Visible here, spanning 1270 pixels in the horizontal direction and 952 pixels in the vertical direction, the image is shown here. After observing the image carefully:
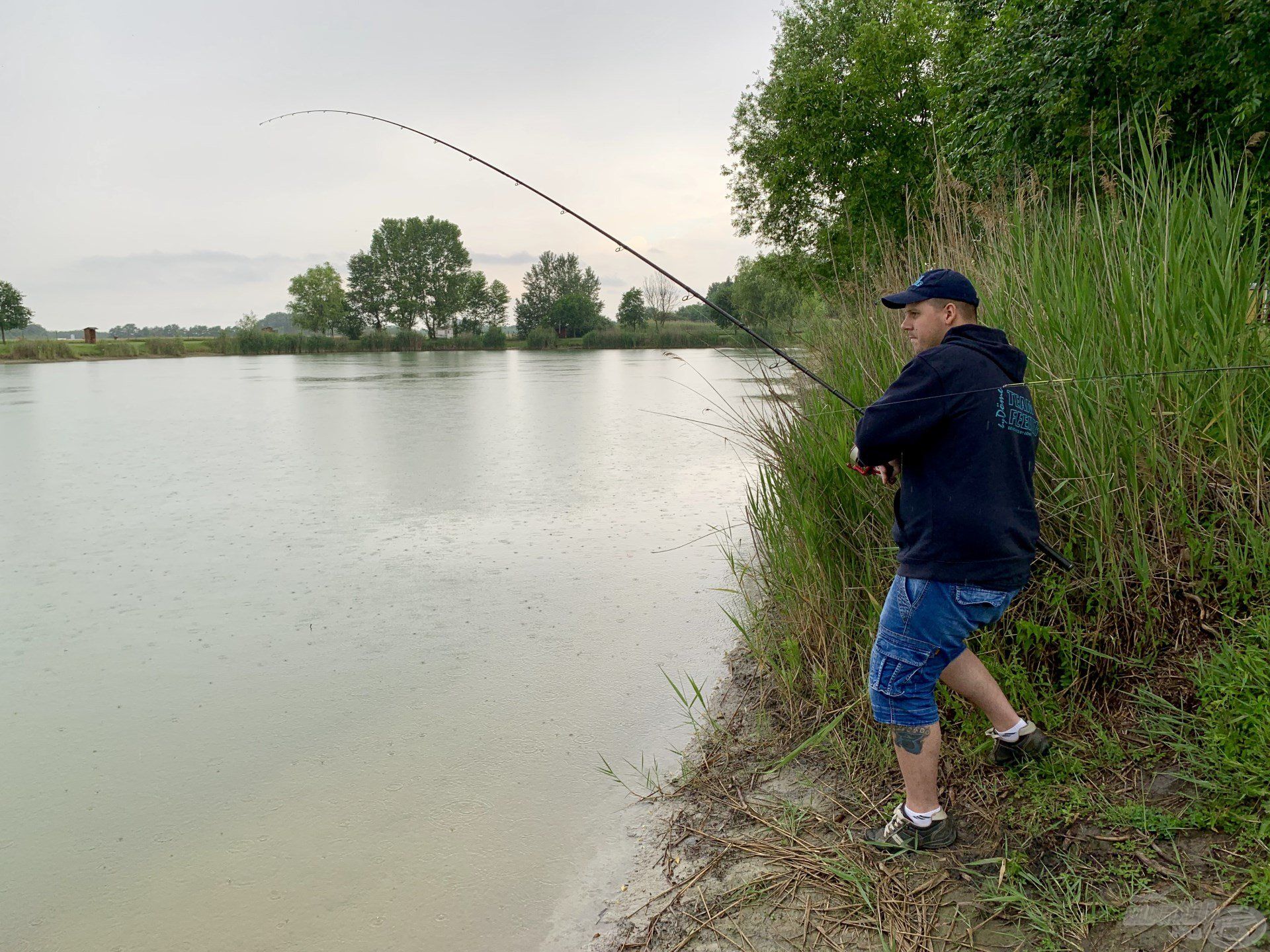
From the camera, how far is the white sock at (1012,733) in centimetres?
233

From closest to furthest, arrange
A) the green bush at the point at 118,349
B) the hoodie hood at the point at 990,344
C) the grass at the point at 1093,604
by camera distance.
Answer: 1. the grass at the point at 1093,604
2. the hoodie hood at the point at 990,344
3. the green bush at the point at 118,349

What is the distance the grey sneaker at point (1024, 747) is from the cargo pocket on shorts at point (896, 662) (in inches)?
16.5

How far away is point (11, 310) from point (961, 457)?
58472 mm

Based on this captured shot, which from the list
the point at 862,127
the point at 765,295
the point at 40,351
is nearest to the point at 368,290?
the point at 40,351

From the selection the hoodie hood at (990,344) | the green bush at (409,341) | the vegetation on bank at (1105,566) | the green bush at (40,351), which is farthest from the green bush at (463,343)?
the hoodie hood at (990,344)

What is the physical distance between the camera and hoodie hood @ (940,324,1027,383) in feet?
7.06

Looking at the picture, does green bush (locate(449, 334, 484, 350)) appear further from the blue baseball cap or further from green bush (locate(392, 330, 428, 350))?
the blue baseball cap

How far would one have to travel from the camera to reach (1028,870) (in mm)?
2094

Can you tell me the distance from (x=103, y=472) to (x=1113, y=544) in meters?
10.3

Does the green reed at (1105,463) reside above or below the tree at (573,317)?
below

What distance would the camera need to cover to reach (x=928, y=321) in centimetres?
225

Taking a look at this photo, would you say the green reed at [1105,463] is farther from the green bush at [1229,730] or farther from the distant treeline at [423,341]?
the distant treeline at [423,341]

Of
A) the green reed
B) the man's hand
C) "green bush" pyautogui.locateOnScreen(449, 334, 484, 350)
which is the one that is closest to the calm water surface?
the green reed

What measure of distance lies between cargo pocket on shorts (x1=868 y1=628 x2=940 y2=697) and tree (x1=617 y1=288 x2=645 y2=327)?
5109 cm
